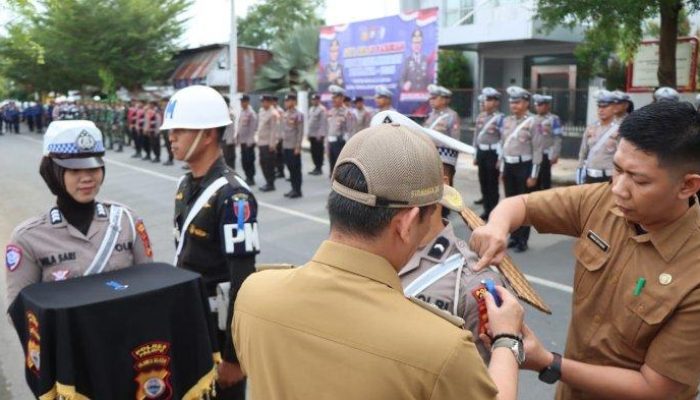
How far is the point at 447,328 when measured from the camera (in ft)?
3.56

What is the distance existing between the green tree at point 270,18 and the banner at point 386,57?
28.0 metres

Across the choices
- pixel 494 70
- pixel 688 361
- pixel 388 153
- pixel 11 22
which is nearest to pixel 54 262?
pixel 388 153

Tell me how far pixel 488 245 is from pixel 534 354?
1.03 ft

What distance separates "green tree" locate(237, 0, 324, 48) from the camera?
150 feet

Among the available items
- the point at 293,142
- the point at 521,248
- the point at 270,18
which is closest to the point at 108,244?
the point at 521,248

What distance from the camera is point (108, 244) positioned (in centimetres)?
244

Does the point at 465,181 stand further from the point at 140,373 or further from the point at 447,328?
the point at 447,328

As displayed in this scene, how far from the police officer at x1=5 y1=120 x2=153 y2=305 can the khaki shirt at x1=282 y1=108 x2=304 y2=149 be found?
9068 millimetres

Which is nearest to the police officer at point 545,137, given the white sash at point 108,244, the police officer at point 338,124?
the police officer at point 338,124

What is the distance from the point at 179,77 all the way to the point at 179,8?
3640 mm

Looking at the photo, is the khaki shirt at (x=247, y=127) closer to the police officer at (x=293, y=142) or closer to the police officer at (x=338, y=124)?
the police officer at (x=293, y=142)

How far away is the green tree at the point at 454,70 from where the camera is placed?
19.4 meters

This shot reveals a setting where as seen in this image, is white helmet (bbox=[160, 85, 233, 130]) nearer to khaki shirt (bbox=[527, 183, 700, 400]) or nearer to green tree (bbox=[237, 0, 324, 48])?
khaki shirt (bbox=[527, 183, 700, 400])

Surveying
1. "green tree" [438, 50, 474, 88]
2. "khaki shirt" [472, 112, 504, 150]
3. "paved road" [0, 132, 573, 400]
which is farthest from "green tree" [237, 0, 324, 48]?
"khaki shirt" [472, 112, 504, 150]
